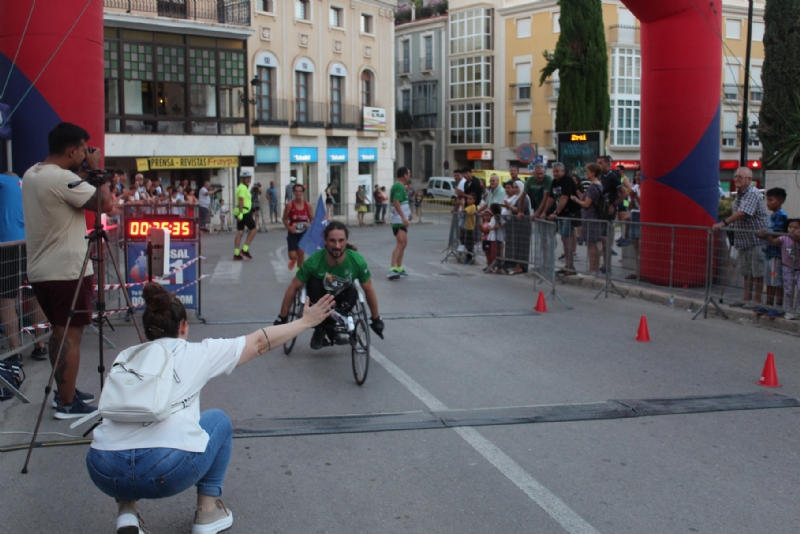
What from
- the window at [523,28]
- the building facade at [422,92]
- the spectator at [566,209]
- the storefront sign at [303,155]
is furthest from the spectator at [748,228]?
the building facade at [422,92]

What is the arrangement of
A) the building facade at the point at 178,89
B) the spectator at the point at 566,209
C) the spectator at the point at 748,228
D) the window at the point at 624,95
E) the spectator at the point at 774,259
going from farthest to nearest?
the window at the point at 624,95
the building facade at the point at 178,89
the spectator at the point at 566,209
the spectator at the point at 748,228
the spectator at the point at 774,259

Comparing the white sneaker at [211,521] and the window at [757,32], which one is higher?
the window at [757,32]

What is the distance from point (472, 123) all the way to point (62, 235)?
55725 mm

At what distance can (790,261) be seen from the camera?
959cm

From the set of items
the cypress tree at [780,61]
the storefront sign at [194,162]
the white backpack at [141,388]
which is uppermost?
the cypress tree at [780,61]

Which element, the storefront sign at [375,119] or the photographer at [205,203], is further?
the storefront sign at [375,119]

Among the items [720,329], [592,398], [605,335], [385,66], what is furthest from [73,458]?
[385,66]

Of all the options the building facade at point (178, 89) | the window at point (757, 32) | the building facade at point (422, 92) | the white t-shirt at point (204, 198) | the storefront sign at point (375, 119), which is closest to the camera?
the white t-shirt at point (204, 198)

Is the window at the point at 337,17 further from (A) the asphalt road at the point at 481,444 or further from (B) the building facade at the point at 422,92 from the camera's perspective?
(A) the asphalt road at the point at 481,444

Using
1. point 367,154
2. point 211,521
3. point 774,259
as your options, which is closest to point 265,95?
point 367,154

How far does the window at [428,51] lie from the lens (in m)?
62.6

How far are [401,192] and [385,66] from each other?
32505 mm

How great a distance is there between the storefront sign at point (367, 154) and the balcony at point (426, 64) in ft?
62.2

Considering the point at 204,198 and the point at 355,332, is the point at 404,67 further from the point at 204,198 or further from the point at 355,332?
the point at 355,332
